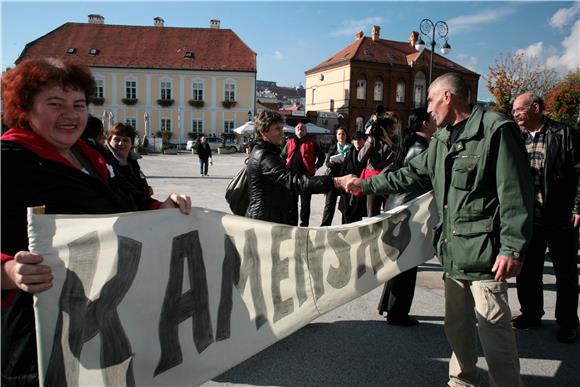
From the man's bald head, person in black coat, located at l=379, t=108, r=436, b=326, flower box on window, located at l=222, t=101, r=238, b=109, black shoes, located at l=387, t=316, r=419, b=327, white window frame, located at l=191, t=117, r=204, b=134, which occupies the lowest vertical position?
Result: black shoes, located at l=387, t=316, r=419, b=327

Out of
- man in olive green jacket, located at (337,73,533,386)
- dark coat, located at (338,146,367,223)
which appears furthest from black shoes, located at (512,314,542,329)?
dark coat, located at (338,146,367,223)

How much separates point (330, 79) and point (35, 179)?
6079 cm

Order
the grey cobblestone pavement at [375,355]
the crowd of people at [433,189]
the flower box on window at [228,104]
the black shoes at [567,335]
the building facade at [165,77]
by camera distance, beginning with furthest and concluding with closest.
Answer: the flower box on window at [228,104] < the building facade at [165,77] < the black shoes at [567,335] < the grey cobblestone pavement at [375,355] < the crowd of people at [433,189]

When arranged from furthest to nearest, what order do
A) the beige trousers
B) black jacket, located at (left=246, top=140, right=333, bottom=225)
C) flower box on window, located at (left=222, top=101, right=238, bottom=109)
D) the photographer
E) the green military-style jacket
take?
flower box on window, located at (left=222, top=101, right=238, bottom=109), the photographer, black jacket, located at (left=246, top=140, right=333, bottom=225), the beige trousers, the green military-style jacket

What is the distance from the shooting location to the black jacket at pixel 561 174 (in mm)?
4324

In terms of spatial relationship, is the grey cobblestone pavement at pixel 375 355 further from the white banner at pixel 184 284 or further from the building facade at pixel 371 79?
the building facade at pixel 371 79

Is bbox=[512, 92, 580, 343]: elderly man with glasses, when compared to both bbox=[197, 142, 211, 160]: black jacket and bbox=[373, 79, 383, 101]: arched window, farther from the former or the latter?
bbox=[373, 79, 383, 101]: arched window

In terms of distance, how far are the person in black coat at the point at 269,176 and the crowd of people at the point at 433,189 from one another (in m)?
0.01

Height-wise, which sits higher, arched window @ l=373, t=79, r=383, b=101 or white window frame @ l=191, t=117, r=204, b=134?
arched window @ l=373, t=79, r=383, b=101

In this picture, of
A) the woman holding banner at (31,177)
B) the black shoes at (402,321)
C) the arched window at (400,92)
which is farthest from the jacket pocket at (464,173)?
the arched window at (400,92)

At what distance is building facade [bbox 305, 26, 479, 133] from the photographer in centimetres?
5556

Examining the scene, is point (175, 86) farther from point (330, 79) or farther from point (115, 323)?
point (115, 323)

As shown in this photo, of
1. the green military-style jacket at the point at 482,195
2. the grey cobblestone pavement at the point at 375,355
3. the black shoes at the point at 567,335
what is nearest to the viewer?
the green military-style jacket at the point at 482,195

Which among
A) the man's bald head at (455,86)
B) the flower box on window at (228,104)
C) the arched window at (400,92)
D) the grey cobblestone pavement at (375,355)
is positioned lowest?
the grey cobblestone pavement at (375,355)
